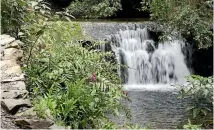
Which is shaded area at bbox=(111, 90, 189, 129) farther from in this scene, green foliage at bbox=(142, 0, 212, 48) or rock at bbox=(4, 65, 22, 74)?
green foliage at bbox=(142, 0, 212, 48)

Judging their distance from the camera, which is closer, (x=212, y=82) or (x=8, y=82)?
(x=8, y=82)

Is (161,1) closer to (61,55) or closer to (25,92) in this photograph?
(61,55)

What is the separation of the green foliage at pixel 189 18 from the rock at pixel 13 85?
245 inches

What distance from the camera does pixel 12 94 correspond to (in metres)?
3.66

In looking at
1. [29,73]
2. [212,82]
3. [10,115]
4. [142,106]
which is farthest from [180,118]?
[10,115]

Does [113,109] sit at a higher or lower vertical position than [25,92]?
lower

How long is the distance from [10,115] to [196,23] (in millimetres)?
6850

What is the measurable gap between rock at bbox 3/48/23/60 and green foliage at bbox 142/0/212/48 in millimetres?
5593

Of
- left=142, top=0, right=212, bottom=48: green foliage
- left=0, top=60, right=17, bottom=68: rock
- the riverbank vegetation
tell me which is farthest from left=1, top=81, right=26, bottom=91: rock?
left=142, top=0, right=212, bottom=48: green foliage

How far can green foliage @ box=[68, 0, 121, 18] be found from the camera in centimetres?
1291

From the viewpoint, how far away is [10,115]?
3395 mm

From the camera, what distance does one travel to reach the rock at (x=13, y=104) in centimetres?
341

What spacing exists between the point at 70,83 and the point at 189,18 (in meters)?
6.04

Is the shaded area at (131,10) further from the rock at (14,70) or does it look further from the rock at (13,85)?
the rock at (13,85)
